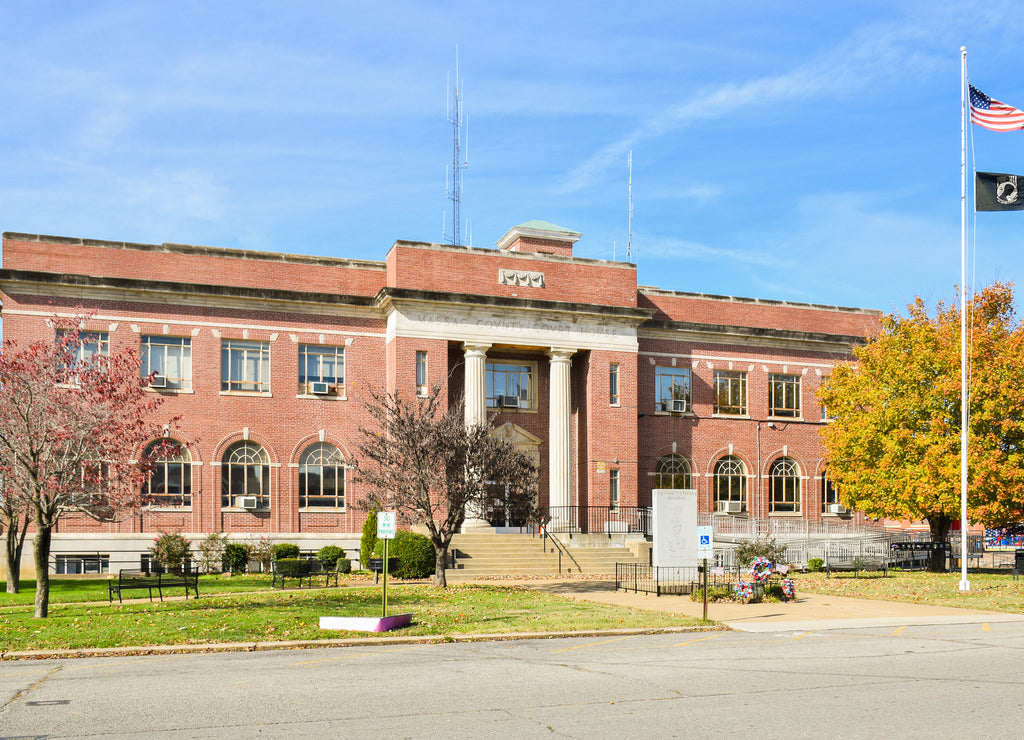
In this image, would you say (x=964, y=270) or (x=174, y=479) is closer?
(x=964, y=270)

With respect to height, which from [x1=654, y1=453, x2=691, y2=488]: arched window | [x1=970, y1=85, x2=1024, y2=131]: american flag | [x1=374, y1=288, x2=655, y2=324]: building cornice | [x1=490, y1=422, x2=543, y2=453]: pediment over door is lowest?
[x1=654, y1=453, x2=691, y2=488]: arched window

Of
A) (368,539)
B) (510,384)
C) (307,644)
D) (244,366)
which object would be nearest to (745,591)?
(307,644)

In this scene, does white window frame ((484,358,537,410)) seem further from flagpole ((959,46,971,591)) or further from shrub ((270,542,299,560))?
flagpole ((959,46,971,591))

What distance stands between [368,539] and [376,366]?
722cm

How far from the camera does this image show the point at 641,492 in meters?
41.2

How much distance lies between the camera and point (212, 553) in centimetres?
3419

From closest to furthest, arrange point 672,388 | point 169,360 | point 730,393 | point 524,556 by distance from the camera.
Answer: point 524,556
point 169,360
point 672,388
point 730,393

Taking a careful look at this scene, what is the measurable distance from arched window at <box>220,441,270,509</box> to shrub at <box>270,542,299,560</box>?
81.0 inches

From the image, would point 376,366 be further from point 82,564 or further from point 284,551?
point 82,564

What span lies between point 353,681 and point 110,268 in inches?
1058

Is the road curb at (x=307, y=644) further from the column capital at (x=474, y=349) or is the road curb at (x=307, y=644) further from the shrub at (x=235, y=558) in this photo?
the column capital at (x=474, y=349)

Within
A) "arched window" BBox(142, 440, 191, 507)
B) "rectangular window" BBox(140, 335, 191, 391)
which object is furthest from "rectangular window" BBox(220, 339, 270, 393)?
"arched window" BBox(142, 440, 191, 507)

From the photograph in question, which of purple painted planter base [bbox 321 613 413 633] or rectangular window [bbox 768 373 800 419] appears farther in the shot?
rectangular window [bbox 768 373 800 419]

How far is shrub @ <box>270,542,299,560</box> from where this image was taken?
34.4 m
